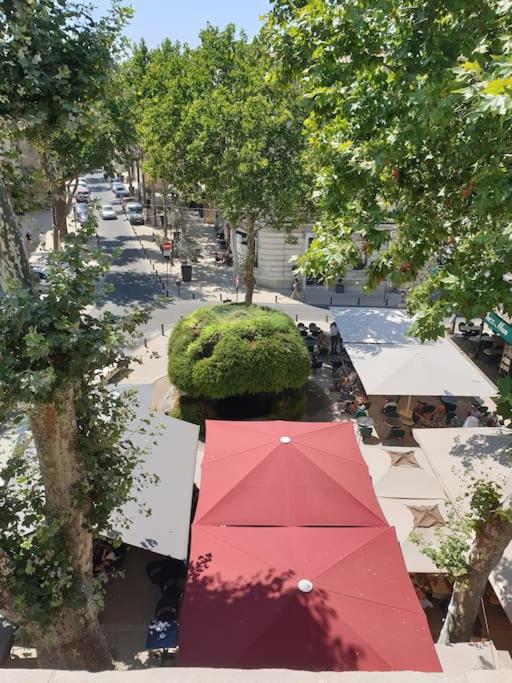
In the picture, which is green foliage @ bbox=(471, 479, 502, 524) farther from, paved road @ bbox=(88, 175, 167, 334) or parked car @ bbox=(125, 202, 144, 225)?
parked car @ bbox=(125, 202, 144, 225)

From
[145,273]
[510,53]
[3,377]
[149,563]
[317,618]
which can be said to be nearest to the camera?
[3,377]

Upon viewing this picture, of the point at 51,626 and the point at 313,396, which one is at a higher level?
the point at 51,626

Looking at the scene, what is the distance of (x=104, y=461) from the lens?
20.4ft

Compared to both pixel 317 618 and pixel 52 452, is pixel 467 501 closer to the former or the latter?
pixel 317 618

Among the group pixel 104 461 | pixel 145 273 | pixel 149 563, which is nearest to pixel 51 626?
pixel 104 461

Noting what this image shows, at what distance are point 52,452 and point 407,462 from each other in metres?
7.77

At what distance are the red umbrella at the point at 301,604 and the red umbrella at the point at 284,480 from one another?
0.44 m

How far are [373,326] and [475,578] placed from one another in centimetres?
1049

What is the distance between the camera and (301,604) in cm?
683

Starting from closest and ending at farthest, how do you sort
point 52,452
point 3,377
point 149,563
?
point 3,377, point 52,452, point 149,563

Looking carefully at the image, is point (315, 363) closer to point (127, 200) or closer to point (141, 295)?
point (141, 295)

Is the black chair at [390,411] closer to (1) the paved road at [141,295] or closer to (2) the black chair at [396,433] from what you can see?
(2) the black chair at [396,433]

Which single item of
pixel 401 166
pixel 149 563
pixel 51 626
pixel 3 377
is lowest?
pixel 149 563

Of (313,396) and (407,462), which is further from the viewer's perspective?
(313,396)
